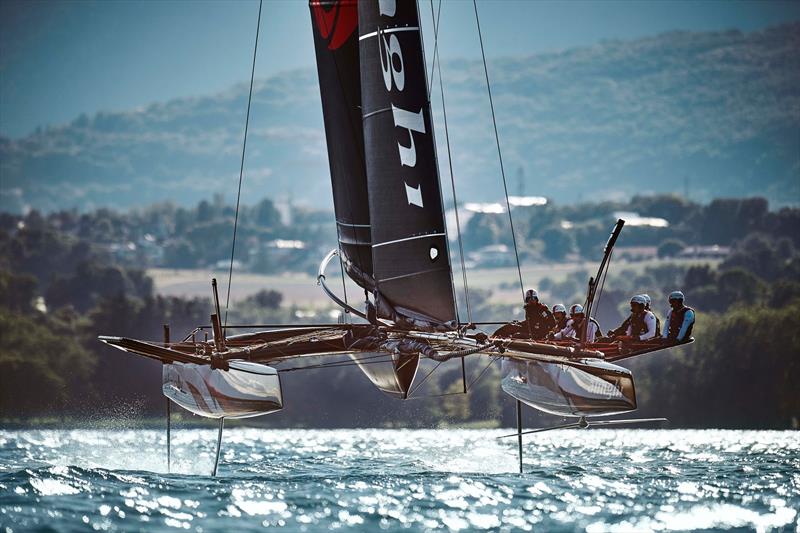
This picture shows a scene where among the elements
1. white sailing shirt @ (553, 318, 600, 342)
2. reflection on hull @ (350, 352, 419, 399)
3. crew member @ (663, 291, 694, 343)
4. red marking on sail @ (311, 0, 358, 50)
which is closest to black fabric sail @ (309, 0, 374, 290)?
red marking on sail @ (311, 0, 358, 50)

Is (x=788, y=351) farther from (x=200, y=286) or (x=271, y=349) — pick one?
(x=200, y=286)

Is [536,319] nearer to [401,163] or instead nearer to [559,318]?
[559,318]

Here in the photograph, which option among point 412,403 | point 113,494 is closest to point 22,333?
point 412,403

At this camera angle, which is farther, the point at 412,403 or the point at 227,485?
the point at 412,403

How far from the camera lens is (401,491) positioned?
78.5 ft

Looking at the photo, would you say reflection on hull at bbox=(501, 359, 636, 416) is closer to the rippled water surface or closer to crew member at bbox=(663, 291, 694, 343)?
the rippled water surface

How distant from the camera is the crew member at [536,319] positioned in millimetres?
28844

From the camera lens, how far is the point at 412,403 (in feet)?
254

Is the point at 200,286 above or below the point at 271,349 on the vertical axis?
above

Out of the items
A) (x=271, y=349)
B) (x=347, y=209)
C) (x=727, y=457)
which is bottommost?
(x=727, y=457)

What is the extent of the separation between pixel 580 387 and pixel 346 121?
7.62 m

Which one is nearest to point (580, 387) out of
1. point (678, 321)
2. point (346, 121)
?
point (678, 321)

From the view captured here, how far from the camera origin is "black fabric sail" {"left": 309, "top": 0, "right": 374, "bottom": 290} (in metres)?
29.4

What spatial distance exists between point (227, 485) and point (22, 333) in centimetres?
6172
